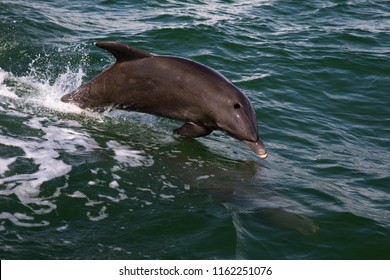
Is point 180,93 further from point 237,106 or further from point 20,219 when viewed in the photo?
point 20,219

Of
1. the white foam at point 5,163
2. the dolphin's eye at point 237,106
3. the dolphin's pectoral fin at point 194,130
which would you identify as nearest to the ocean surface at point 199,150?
the white foam at point 5,163

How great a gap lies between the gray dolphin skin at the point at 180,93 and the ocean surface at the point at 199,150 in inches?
21.1

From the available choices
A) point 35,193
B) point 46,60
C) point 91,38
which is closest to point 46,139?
point 35,193

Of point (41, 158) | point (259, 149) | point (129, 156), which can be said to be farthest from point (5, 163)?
point (259, 149)

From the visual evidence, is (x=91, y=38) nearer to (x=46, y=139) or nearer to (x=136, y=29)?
(x=136, y=29)

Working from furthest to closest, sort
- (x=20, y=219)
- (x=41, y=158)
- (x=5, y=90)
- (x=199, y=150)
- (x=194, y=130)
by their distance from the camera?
(x=5, y=90) → (x=199, y=150) → (x=194, y=130) → (x=41, y=158) → (x=20, y=219)

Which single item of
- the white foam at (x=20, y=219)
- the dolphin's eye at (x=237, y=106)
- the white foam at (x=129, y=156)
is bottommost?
the white foam at (x=129, y=156)

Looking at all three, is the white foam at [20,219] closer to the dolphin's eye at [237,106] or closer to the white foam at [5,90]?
the dolphin's eye at [237,106]

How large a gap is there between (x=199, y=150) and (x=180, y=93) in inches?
42.9

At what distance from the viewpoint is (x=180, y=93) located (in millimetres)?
10172

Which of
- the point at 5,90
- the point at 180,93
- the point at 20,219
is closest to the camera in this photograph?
the point at 20,219

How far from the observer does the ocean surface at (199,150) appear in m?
7.54

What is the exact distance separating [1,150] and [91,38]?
7.93 meters
